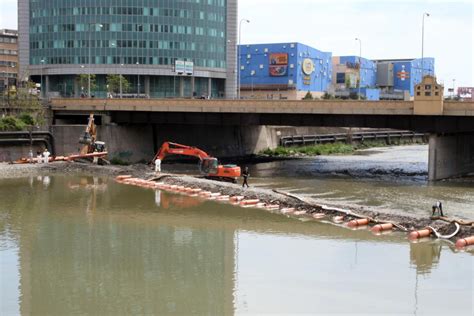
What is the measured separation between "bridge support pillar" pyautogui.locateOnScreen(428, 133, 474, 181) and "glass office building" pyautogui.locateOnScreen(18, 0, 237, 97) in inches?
3090

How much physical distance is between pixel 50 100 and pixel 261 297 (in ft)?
223

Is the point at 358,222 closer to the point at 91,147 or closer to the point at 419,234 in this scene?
the point at 419,234

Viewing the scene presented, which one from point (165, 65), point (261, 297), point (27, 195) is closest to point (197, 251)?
point (261, 297)

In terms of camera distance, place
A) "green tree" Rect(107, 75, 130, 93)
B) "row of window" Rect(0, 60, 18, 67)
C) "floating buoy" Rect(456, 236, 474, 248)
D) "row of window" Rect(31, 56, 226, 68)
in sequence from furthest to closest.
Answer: "row of window" Rect(0, 60, 18, 67)
"row of window" Rect(31, 56, 226, 68)
"green tree" Rect(107, 75, 130, 93)
"floating buoy" Rect(456, 236, 474, 248)

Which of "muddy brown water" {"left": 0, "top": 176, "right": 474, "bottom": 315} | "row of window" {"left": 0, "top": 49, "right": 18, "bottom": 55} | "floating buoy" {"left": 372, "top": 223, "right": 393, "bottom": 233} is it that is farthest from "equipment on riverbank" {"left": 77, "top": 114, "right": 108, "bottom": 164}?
"row of window" {"left": 0, "top": 49, "right": 18, "bottom": 55}

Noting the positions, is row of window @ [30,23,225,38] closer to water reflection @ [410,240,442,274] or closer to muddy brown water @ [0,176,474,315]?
muddy brown water @ [0,176,474,315]

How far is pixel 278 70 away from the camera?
622 feet

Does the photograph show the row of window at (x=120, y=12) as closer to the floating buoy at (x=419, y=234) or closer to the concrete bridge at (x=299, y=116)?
the concrete bridge at (x=299, y=116)

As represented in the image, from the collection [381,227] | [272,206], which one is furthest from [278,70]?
[381,227]

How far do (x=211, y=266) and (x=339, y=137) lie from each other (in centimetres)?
10144

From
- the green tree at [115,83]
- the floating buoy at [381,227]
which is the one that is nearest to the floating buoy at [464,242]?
the floating buoy at [381,227]

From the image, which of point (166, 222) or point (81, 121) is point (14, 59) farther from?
point (166, 222)

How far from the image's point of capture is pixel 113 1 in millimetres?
143000

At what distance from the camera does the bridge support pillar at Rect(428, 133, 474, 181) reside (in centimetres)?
6919
